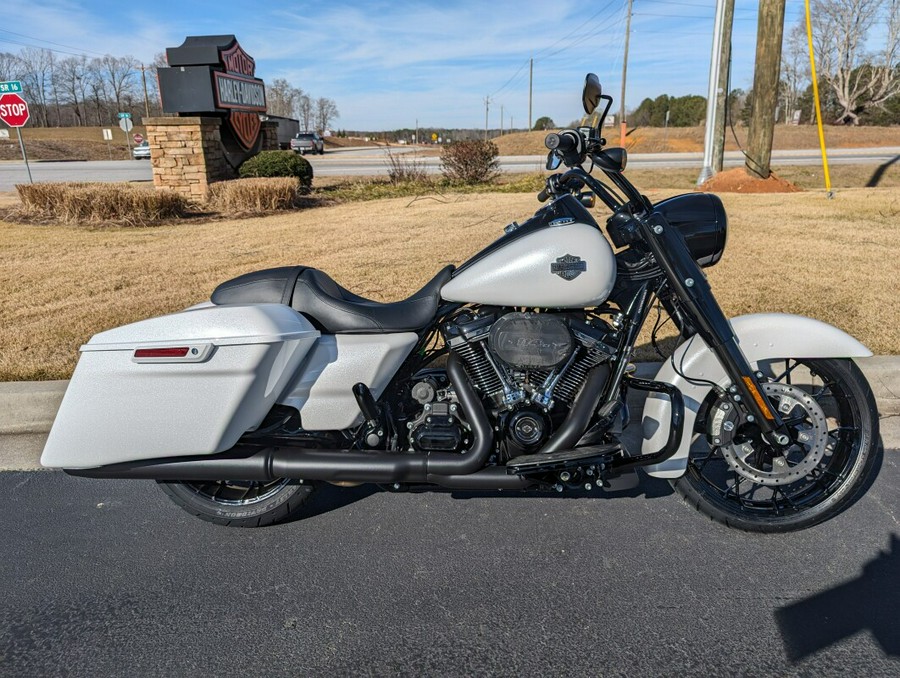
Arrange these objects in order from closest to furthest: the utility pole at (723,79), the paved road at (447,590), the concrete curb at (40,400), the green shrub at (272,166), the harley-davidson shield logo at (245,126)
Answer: the paved road at (447,590) < the concrete curb at (40,400) < the utility pole at (723,79) < the green shrub at (272,166) < the harley-davidson shield logo at (245,126)

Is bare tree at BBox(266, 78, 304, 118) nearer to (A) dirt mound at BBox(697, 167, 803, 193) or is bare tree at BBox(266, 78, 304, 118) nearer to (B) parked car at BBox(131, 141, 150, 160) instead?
(B) parked car at BBox(131, 141, 150, 160)

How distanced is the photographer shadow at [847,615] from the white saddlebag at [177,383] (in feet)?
6.50

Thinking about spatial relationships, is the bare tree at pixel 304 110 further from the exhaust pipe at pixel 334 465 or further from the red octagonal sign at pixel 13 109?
the exhaust pipe at pixel 334 465

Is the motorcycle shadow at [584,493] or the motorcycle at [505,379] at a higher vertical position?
the motorcycle at [505,379]

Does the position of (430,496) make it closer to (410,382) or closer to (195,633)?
(410,382)

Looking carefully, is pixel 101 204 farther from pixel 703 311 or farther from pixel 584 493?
pixel 703 311

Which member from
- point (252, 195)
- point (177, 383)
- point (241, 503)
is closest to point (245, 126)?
point (252, 195)

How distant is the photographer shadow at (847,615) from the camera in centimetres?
210

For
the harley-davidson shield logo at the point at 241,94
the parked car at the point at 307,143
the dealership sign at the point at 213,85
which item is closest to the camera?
the dealership sign at the point at 213,85

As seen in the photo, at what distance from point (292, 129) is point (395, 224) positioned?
37.0m

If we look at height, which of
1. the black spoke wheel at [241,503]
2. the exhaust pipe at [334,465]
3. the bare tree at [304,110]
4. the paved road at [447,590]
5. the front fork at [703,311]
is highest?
the bare tree at [304,110]

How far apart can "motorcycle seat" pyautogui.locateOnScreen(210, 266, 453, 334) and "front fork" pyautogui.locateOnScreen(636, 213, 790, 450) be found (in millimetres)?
804

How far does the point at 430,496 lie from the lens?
10.1ft

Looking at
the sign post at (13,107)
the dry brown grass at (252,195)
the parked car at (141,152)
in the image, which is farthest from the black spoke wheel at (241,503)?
the parked car at (141,152)
